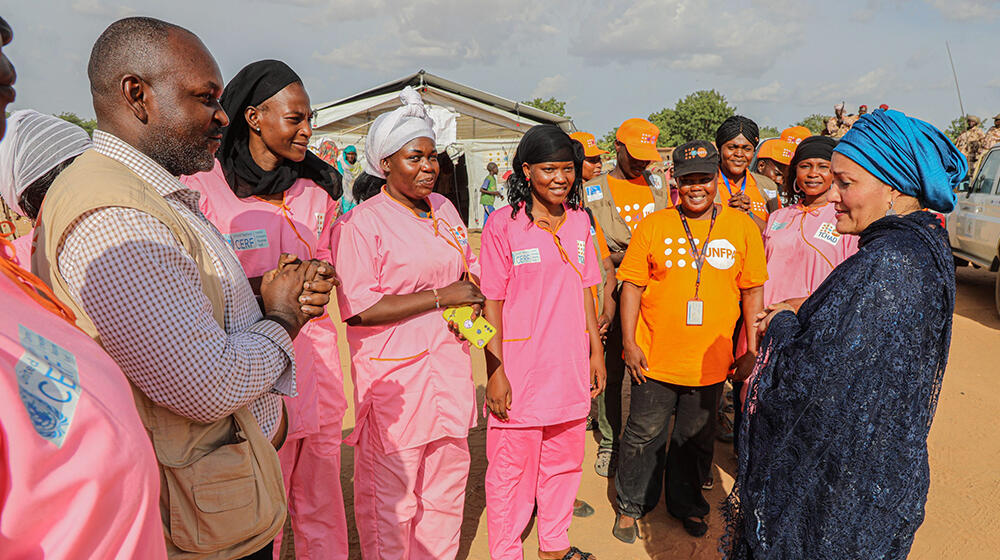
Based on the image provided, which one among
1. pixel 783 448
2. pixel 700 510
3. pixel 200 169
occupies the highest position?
pixel 200 169

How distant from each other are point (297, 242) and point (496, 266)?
0.96 metres

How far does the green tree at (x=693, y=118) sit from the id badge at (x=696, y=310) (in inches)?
1569

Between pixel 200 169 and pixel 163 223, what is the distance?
368 mm

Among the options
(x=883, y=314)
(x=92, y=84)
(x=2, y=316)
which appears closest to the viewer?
(x=2, y=316)

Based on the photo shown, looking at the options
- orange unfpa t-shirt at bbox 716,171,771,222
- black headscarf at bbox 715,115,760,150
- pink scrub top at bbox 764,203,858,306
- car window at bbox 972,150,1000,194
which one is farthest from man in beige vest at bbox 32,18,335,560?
car window at bbox 972,150,1000,194

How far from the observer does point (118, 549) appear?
0.72m

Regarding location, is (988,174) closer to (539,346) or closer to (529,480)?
(539,346)

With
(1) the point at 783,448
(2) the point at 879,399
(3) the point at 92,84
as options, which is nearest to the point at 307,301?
(3) the point at 92,84

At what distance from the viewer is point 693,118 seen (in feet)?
137

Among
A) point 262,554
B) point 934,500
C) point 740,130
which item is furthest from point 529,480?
point 740,130

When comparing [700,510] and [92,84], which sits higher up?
[92,84]

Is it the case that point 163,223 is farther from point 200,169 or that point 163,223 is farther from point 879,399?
point 879,399

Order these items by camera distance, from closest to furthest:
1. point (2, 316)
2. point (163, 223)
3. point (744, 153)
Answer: point (2, 316)
point (163, 223)
point (744, 153)

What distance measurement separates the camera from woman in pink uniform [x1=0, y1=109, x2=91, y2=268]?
215cm
